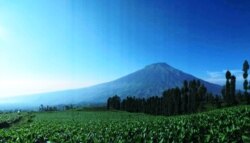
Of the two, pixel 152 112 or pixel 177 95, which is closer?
pixel 177 95

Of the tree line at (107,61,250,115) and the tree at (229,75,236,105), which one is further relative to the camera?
the tree line at (107,61,250,115)

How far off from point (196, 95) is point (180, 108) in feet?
27.3

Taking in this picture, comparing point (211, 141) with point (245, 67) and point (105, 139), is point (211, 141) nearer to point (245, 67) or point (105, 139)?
point (105, 139)

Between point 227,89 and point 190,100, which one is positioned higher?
point 227,89

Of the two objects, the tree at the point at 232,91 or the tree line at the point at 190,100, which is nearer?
the tree at the point at 232,91

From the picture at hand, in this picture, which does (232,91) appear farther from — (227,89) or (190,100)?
(190,100)

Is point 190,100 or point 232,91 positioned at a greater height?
point 232,91

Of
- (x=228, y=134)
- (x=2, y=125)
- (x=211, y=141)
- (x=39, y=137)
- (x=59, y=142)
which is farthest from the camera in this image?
(x=2, y=125)

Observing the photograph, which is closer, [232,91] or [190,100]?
[232,91]

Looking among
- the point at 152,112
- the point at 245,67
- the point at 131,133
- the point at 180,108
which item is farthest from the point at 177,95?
the point at 131,133

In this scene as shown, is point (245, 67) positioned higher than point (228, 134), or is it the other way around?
point (245, 67)

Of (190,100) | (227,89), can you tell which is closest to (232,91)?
(227,89)

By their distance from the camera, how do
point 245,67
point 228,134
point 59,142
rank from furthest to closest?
1. point 245,67
2. point 59,142
3. point 228,134

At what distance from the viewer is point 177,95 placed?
118 metres
